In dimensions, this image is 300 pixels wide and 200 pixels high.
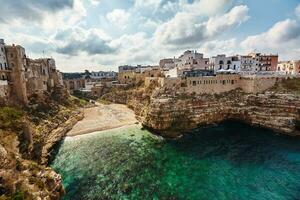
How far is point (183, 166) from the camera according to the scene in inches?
1244

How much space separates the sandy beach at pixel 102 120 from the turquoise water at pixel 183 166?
488cm

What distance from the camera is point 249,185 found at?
1032 inches

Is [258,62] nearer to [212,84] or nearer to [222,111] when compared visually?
[212,84]

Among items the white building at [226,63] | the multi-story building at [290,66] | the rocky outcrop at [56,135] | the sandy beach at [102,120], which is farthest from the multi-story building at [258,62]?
the rocky outcrop at [56,135]

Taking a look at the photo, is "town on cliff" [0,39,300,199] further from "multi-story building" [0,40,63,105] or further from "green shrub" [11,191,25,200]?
"green shrub" [11,191,25,200]

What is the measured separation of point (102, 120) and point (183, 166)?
3450cm

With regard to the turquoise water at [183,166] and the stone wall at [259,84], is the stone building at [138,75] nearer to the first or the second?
the stone wall at [259,84]

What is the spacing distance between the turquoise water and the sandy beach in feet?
16.0

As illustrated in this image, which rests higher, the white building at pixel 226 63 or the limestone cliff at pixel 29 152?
the white building at pixel 226 63

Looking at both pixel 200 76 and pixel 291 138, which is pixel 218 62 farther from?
pixel 291 138

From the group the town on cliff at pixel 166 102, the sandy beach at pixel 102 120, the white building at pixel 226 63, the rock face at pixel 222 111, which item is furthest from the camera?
the white building at pixel 226 63

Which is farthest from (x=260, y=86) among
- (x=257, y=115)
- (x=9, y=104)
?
(x=9, y=104)

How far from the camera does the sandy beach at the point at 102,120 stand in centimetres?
5092

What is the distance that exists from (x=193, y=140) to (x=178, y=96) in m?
13.9
